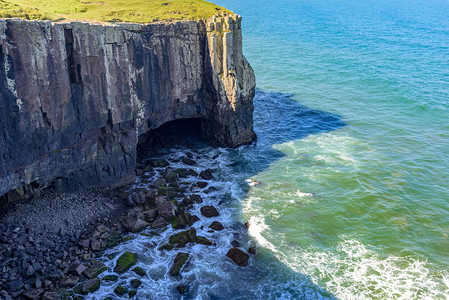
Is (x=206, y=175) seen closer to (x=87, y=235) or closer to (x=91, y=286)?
(x=87, y=235)

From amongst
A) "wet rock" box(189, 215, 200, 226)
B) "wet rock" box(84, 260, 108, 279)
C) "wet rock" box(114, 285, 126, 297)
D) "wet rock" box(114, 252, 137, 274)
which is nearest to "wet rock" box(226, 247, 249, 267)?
"wet rock" box(189, 215, 200, 226)

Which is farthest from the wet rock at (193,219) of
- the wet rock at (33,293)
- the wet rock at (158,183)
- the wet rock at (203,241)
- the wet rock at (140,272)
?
the wet rock at (33,293)

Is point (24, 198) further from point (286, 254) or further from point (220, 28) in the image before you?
point (220, 28)

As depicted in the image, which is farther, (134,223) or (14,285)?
(134,223)

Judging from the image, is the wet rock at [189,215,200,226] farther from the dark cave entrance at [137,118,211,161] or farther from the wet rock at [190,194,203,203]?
the dark cave entrance at [137,118,211,161]

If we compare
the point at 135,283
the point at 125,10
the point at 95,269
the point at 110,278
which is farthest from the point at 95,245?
the point at 125,10
